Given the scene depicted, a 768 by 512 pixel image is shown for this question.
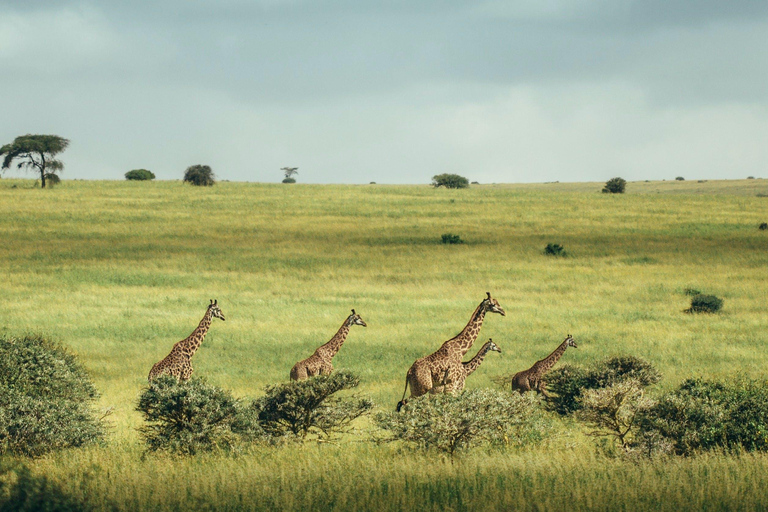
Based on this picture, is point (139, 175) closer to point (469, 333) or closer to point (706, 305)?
point (706, 305)

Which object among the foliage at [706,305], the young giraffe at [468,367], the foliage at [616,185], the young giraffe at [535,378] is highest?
the foliage at [616,185]

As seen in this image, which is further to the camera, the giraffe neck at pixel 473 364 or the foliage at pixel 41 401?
the giraffe neck at pixel 473 364

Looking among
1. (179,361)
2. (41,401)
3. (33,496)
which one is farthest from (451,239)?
(33,496)

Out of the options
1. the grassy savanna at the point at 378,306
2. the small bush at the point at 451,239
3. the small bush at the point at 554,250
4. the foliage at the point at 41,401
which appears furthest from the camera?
the small bush at the point at 451,239

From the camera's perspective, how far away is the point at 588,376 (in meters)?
17.3

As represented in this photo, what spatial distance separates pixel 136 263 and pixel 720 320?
111ft

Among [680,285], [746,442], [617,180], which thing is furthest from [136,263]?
[617,180]

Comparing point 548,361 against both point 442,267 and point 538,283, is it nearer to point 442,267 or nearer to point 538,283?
point 538,283

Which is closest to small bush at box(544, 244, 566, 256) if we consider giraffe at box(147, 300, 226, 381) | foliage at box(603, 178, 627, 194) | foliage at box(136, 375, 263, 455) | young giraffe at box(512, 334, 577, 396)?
young giraffe at box(512, 334, 577, 396)

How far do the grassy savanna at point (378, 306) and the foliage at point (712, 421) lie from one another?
1.32 metres

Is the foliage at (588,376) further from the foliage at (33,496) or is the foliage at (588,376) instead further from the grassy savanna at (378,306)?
the foliage at (33,496)

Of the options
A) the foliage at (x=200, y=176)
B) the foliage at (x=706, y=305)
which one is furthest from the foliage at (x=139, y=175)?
the foliage at (x=706, y=305)

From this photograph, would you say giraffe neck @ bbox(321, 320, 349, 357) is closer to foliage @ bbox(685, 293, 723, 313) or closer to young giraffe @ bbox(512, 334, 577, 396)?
young giraffe @ bbox(512, 334, 577, 396)

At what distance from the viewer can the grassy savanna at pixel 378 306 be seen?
941 cm
